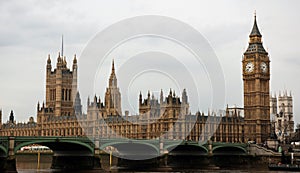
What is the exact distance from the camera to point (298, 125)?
150 metres

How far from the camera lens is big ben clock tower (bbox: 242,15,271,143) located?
105 m

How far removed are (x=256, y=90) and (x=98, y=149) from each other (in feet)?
161

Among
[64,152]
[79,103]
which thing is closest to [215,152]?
[64,152]

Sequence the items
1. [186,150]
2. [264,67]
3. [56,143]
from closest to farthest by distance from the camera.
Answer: [56,143] → [186,150] → [264,67]

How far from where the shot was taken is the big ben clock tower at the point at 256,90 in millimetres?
104875

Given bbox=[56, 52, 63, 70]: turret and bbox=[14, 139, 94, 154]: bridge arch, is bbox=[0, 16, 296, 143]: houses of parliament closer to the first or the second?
bbox=[56, 52, 63, 70]: turret

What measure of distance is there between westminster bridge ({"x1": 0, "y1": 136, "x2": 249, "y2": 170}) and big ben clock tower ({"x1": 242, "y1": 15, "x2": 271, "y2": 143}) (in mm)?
20262

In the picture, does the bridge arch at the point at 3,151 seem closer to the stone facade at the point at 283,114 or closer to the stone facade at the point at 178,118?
the stone facade at the point at 178,118

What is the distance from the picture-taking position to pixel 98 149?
63438 mm

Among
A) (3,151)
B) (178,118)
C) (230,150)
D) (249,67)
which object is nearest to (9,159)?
(3,151)

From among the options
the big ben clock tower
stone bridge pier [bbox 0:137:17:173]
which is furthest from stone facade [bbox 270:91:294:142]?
stone bridge pier [bbox 0:137:17:173]

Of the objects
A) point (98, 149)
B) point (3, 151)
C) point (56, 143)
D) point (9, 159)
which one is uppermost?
point (56, 143)

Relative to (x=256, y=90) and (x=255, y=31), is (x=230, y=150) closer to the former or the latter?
(x=256, y=90)

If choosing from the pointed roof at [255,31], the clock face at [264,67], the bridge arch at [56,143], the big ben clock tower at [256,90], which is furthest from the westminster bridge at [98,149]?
the pointed roof at [255,31]
